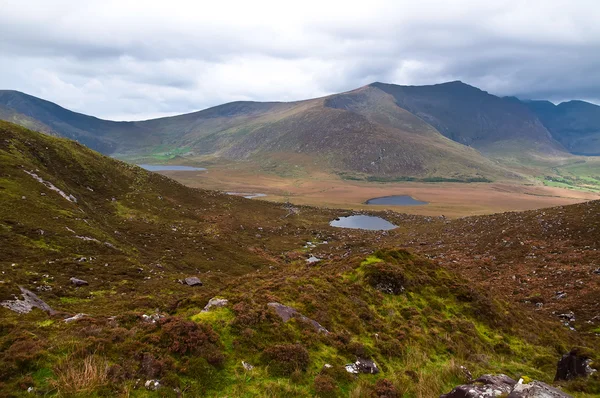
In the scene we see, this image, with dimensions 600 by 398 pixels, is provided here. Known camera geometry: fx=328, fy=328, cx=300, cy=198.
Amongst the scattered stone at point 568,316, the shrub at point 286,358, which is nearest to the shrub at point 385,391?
the shrub at point 286,358

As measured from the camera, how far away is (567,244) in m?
43.5

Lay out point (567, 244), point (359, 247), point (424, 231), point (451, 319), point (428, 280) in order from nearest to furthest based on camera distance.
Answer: point (451, 319) → point (428, 280) → point (567, 244) → point (359, 247) → point (424, 231)

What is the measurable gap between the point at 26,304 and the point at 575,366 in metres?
27.3

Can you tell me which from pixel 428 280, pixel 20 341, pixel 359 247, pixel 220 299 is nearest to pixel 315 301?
pixel 220 299

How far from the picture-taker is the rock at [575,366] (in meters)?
12.6

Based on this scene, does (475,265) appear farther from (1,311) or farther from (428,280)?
(1,311)

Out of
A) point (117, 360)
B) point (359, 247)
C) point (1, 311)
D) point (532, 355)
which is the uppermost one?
point (117, 360)

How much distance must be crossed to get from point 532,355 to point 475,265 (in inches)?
1073

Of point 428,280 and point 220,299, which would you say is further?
point 428,280

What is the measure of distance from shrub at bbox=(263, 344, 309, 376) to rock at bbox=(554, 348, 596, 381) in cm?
1053

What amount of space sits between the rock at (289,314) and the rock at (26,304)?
503 inches

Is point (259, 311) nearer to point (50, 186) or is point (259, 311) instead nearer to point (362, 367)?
point (362, 367)

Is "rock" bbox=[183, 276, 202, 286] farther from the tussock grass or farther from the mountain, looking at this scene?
the tussock grass

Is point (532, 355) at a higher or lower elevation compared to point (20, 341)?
lower
